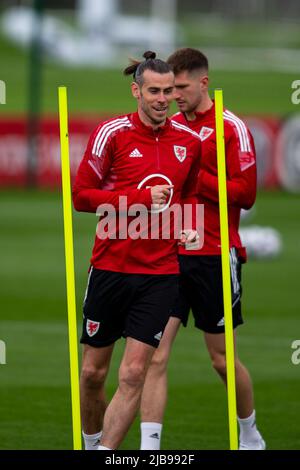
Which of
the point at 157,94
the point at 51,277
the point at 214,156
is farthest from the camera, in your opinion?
the point at 51,277

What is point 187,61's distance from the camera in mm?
10414

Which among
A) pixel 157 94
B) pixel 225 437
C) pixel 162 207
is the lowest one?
pixel 225 437

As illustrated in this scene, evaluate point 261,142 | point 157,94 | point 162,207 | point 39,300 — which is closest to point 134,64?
point 157,94

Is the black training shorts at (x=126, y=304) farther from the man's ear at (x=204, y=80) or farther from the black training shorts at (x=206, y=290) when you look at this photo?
the man's ear at (x=204, y=80)

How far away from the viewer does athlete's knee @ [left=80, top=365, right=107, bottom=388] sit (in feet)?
31.3

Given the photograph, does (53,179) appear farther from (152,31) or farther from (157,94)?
(152,31)

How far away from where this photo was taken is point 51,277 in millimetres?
20453

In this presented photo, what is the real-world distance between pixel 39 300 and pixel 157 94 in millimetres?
9289

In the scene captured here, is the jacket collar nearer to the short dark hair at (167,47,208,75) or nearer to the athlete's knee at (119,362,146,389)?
the short dark hair at (167,47,208,75)

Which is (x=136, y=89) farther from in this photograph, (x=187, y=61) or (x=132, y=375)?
(x=132, y=375)

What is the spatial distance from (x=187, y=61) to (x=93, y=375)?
96.9 inches

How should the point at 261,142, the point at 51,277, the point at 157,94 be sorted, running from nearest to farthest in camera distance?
the point at 157,94 < the point at 51,277 < the point at 261,142

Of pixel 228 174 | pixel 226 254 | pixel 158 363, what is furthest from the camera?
pixel 228 174

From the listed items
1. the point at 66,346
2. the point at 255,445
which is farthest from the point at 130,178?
the point at 66,346
